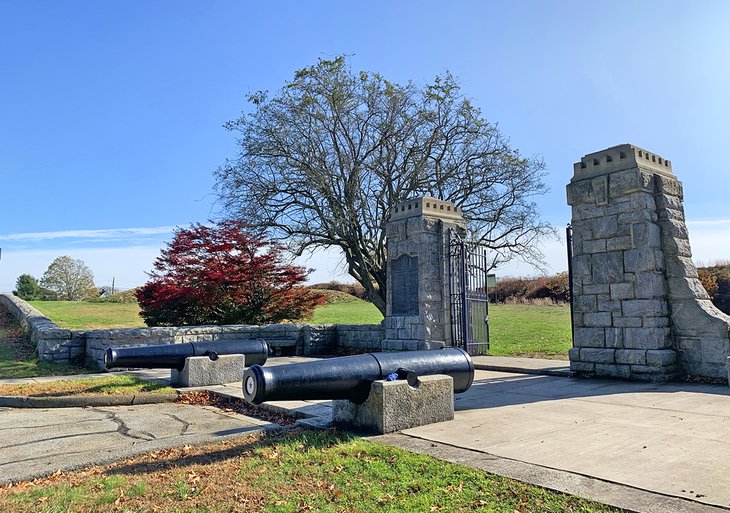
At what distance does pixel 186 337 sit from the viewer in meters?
12.6

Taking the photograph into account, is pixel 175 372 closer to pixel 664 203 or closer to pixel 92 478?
pixel 92 478

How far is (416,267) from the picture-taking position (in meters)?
11.6

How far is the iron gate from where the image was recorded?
11.6 m

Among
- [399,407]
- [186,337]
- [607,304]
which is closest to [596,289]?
[607,304]

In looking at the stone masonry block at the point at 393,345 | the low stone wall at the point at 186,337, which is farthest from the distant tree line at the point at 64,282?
the stone masonry block at the point at 393,345

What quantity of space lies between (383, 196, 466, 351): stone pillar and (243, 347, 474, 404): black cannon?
512 cm

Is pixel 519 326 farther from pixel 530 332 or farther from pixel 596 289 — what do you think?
pixel 596 289

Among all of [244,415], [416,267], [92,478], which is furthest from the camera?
[416,267]

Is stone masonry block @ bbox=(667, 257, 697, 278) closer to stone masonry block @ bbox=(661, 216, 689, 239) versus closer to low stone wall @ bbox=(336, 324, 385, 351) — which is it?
stone masonry block @ bbox=(661, 216, 689, 239)

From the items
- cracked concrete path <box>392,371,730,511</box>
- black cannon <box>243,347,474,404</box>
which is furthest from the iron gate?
black cannon <box>243,347,474,404</box>

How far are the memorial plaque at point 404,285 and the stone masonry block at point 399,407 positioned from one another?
5.85m

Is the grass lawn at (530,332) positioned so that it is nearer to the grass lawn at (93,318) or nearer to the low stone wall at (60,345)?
the low stone wall at (60,345)

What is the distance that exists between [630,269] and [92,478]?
759 cm

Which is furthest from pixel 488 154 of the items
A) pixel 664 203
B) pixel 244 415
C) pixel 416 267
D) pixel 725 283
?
pixel 244 415
